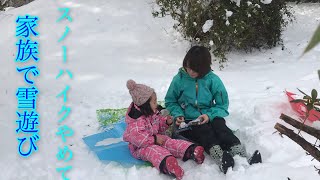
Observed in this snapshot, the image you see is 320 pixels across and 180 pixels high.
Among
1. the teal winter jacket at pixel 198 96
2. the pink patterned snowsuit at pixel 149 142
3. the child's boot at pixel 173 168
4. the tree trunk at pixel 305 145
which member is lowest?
the child's boot at pixel 173 168

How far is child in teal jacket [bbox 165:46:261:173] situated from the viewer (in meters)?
3.15

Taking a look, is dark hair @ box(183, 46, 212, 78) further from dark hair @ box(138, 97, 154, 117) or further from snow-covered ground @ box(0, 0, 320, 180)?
snow-covered ground @ box(0, 0, 320, 180)

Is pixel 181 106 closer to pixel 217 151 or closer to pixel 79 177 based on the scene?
pixel 217 151

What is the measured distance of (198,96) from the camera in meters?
3.36

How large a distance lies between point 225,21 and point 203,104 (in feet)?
7.63

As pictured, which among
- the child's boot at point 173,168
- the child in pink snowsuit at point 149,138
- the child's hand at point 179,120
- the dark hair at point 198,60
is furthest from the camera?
the child's hand at point 179,120

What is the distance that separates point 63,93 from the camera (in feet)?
15.3

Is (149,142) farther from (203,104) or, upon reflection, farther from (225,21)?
(225,21)

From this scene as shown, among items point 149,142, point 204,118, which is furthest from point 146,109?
point 204,118

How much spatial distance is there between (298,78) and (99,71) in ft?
8.26

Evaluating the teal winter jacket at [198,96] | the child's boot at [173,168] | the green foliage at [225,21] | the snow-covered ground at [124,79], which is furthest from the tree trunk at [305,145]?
the green foliage at [225,21]

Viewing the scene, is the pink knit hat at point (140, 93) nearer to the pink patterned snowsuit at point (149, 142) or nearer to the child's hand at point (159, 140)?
the pink patterned snowsuit at point (149, 142)

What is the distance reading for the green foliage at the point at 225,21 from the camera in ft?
17.7

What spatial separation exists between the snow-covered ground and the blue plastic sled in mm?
67
